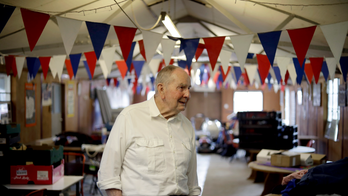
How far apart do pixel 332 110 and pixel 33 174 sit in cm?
614

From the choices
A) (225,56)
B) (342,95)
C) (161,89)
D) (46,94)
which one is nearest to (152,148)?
(161,89)

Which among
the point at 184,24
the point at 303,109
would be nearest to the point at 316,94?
the point at 303,109

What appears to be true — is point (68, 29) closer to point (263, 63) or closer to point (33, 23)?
point (33, 23)

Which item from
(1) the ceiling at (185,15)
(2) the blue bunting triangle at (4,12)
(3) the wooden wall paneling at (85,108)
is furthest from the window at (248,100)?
(2) the blue bunting triangle at (4,12)

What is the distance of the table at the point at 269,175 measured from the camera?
3.52 m

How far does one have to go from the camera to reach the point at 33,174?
9.79 feet

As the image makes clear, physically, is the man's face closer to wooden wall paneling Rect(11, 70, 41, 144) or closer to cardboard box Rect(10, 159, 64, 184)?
cardboard box Rect(10, 159, 64, 184)

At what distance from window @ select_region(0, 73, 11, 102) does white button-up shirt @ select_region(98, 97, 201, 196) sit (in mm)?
4945

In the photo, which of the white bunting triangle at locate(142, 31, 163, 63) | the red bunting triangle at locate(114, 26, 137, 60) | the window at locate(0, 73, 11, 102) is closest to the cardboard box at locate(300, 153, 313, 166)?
the white bunting triangle at locate(142, 31, 163, 63)

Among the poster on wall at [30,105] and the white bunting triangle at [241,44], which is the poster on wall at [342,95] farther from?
the poster on wall at [30,105]

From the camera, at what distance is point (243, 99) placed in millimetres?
14016

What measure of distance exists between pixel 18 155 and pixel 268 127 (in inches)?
175

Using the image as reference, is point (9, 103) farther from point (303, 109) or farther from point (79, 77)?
point (303, 109)

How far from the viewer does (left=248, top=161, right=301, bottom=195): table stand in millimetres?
3521
